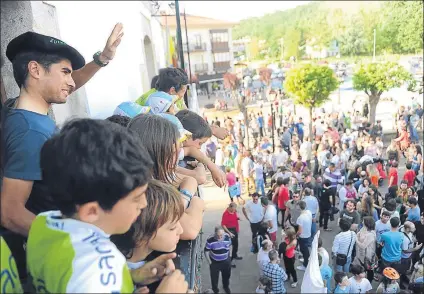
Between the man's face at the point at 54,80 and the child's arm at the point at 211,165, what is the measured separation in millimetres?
1105

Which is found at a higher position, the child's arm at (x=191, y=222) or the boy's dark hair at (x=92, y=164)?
the boy's dark hair at (x=92, y=164)

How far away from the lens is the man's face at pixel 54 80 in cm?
185

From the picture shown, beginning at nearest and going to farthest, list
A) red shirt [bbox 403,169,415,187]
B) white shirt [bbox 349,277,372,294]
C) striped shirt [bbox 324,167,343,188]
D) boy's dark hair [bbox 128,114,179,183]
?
1. boy's dark hair [bbox 128,114,179,183]
2. white shirt [bbox 349,277,372,294]
3. red shirt [bbox 403,169,415,187]
4. striped shirt [bbox 324,167,343,188]

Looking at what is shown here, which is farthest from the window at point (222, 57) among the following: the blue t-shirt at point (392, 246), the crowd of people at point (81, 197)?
the crowd of people at point (81, 197)

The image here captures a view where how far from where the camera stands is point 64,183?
122 cm

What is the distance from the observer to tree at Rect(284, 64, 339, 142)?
1667 cm

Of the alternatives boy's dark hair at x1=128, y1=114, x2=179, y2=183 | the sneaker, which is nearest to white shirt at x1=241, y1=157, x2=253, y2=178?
the sneaker

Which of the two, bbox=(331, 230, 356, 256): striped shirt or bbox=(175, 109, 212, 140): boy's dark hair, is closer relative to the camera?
bbox=(175, 109, 212, 140): boy's dark hair

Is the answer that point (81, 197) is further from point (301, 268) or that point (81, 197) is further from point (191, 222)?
point (301, 268)

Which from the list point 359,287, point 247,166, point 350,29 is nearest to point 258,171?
point 247,166

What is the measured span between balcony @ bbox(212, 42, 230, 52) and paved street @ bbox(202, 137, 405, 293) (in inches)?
1506

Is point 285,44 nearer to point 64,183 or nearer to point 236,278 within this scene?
point 236,278

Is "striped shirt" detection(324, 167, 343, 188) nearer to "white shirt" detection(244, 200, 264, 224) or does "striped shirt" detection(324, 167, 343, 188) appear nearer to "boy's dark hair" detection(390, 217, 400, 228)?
"white shirt" detection(244, 200, 264, 224)

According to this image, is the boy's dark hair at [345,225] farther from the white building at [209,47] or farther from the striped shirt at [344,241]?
the white building at [209,47]
